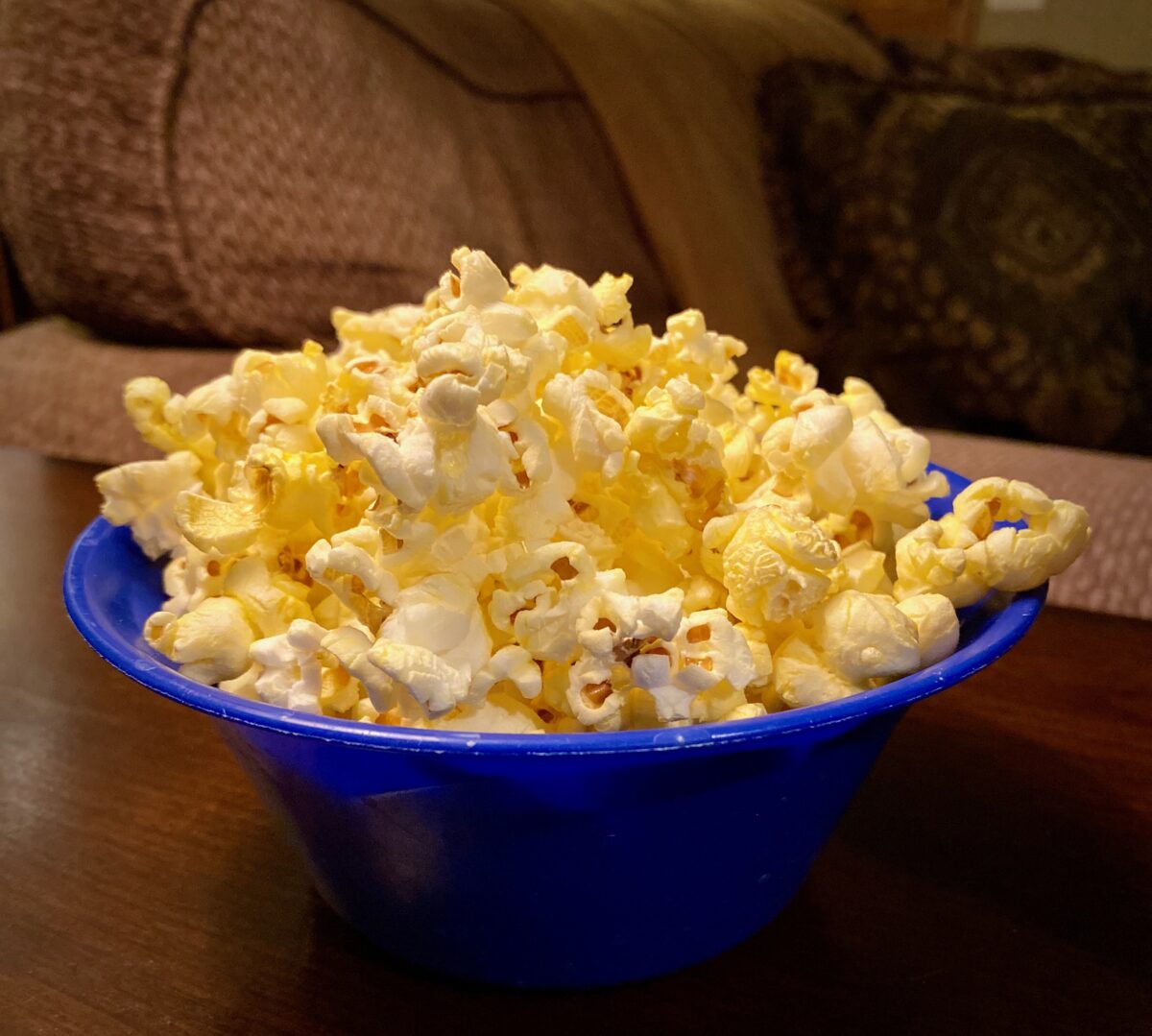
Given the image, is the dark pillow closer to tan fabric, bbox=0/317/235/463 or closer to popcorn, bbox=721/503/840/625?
tan fabric, bbox=0/317/235/463

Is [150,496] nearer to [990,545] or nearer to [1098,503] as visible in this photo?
[990,545]

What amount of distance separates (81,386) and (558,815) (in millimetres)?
960

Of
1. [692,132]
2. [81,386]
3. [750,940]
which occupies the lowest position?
[81,386]

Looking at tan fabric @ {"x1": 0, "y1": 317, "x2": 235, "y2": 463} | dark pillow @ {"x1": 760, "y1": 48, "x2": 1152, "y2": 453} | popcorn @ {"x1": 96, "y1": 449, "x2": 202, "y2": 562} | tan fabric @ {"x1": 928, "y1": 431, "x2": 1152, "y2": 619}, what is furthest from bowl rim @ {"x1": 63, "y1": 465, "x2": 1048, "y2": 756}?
dark pillow @ {"x1": 760, "y1": 48, "x2": 1152, "y2": 453}

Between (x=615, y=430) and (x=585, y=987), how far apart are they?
215mm

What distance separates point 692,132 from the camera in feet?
4.89

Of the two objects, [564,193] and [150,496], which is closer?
[150,496]

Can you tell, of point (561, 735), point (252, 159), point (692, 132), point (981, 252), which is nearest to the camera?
point (561, 735)

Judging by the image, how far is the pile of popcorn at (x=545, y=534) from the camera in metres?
0.37

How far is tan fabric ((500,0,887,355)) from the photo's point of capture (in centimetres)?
143

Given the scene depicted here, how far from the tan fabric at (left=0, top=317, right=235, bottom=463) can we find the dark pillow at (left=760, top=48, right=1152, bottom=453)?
836 millimetres

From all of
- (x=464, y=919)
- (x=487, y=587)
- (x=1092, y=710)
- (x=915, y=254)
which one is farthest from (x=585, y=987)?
(x=915, y=254)

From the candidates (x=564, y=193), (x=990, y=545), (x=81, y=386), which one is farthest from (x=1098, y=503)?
(x=81, y=386)

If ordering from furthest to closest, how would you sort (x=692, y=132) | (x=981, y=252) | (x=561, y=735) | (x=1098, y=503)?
(x=692, y=132)
(x=981, y=252)
(x=1098, y=503)
(x=561, y=735)
